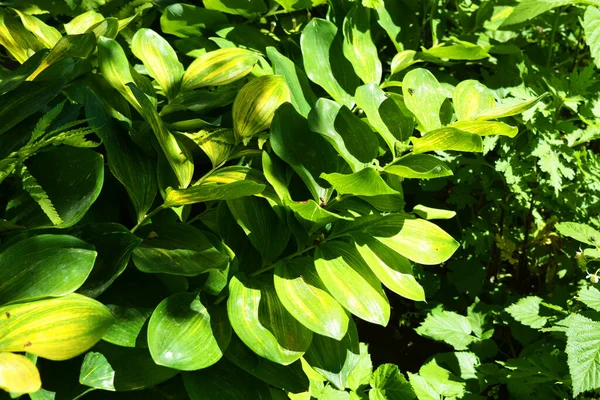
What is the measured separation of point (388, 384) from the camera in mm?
1708

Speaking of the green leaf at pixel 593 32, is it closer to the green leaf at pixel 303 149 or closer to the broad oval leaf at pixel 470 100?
the broad oval leaf at pixel 470 100

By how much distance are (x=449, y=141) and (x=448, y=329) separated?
3.13 feet

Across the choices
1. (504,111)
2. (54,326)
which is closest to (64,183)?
(54,326)

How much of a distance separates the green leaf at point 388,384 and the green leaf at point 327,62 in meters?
0.73

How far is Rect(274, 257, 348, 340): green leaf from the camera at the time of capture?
1090 mm

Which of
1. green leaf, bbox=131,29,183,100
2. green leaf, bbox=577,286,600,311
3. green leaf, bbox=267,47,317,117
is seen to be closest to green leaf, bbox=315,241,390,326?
green leaf, bbox=267,47,317,117

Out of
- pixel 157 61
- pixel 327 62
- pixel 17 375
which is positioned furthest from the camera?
pixel 327 62

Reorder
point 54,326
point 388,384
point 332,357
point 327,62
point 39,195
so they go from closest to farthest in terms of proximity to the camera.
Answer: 1. point 54,326
2. point 39,195
3. point 332,357
4. point 327,62
5. point 388,384

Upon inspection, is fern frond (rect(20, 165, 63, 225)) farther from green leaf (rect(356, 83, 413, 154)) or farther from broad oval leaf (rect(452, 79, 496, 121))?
broad oval leaf (rect(452, 79, 496, 121))

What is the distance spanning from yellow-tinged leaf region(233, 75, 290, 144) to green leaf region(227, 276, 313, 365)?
305 millimetres

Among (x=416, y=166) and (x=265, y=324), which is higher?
(x=416, y=166)

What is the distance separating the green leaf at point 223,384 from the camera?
1124mm

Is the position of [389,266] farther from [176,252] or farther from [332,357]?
[176,252]

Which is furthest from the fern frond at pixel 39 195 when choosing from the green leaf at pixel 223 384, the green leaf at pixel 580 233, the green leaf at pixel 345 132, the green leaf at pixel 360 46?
the green leaf at pixel 580 233
